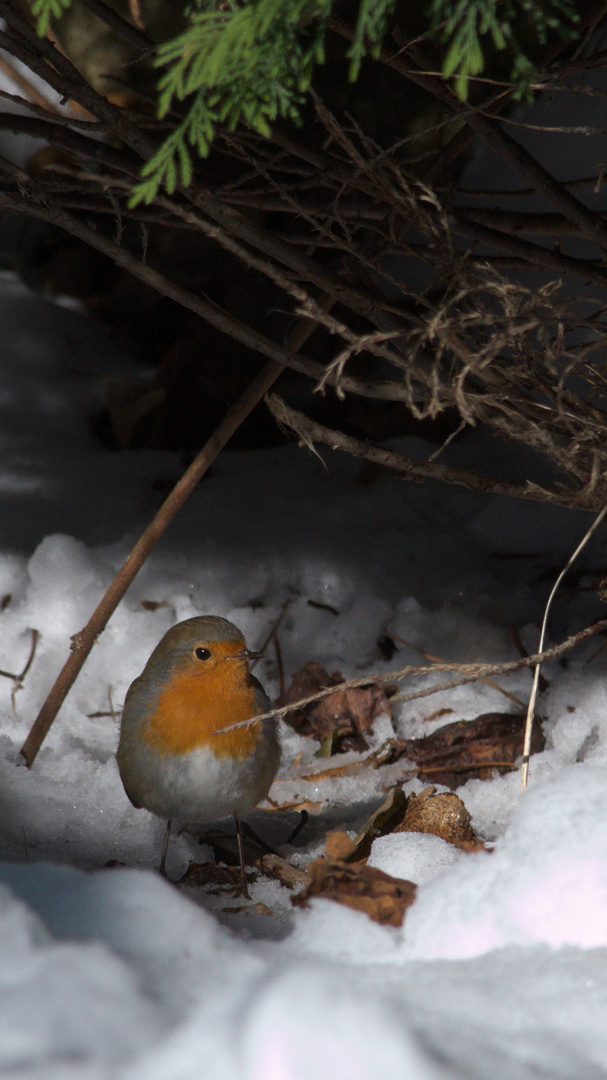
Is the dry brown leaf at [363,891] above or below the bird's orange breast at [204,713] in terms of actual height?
above

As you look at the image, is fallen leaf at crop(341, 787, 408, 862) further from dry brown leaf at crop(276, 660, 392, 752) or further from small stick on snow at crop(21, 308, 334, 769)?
small stick on snow at crop(21, 308, 334, 769)

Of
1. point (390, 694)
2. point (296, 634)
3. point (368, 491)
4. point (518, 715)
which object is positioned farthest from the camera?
point (368, 491)

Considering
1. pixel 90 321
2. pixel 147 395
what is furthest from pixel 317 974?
pixel 90 321

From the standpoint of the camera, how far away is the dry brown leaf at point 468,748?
2576 millimetres

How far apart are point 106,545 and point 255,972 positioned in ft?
7.98

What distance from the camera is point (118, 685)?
3.12m

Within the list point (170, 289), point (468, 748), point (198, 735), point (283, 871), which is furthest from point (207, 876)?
point (170, 289)

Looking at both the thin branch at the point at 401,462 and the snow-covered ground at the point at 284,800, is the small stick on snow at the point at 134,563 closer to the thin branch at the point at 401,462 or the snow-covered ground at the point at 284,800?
the snow-covered ground at the point at 284,800

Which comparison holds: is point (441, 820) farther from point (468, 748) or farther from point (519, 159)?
point (519, 159)

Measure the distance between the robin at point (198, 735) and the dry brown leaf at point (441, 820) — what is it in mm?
394

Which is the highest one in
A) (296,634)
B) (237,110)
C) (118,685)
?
(237,110)

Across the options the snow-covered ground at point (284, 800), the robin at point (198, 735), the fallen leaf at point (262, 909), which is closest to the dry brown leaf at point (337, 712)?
the snow-covered ground at point (284, 800)

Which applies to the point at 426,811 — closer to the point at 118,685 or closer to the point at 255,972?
the point at 255,972

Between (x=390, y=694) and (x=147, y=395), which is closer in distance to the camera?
(x=390, y=694)
